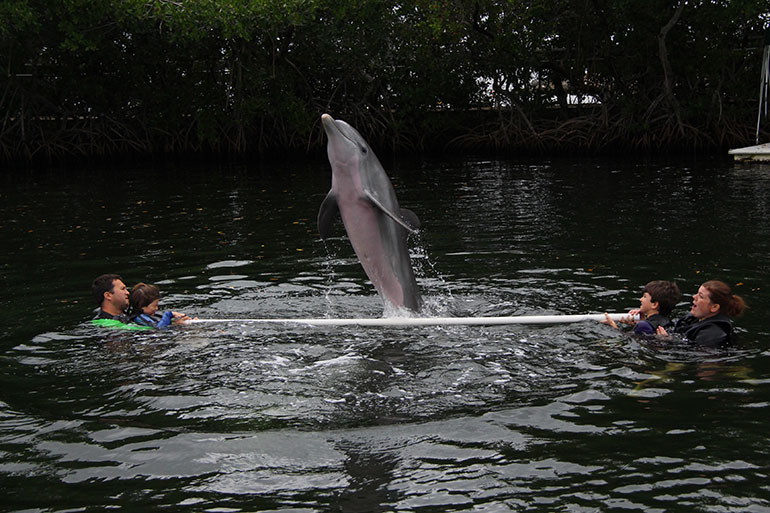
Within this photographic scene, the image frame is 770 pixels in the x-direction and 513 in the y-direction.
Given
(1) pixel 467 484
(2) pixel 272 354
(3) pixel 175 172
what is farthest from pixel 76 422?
(3) pixel 175 172

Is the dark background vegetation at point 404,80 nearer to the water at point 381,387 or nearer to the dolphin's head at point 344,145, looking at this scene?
the water at point 381,387

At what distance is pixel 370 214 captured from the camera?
8492 millimetres

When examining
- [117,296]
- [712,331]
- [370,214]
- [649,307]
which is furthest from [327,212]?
[712,331]

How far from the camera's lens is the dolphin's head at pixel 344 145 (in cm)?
816

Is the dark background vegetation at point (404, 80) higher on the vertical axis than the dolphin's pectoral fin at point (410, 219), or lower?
higher

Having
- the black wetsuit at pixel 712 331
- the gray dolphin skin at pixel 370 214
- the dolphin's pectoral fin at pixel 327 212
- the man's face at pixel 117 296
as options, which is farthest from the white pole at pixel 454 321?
the man's face at pixel 117 296

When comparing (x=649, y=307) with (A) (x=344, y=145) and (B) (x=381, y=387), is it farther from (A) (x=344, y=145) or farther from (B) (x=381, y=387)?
(A) (x=344, y=145)

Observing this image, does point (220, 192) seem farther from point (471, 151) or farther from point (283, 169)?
point (471, 151)

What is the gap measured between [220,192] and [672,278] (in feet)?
42.1

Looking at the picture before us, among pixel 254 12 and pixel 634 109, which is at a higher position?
pixel 254 12

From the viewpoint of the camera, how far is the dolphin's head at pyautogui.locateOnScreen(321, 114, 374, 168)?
8164 mm

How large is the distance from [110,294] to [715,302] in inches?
215

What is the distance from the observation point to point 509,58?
3183 cm

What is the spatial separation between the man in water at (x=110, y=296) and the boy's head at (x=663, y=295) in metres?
4.87
